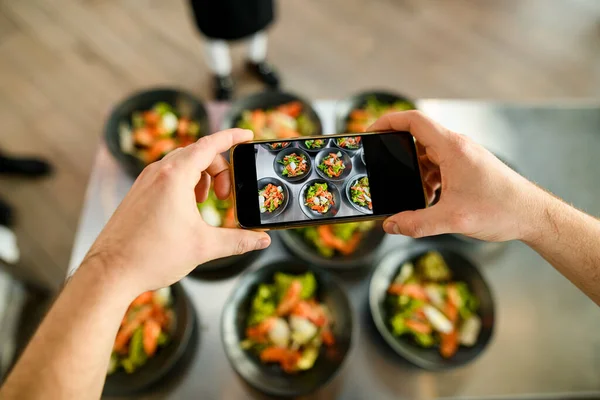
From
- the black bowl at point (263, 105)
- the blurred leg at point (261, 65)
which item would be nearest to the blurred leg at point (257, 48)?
the blurred leg at point (261, 65)

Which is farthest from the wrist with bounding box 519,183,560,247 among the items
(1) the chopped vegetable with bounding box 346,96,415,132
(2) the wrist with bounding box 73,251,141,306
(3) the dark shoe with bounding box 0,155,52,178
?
(3) the dark shoe with bounding box 0,155,52,178

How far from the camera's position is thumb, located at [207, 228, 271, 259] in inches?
34.6

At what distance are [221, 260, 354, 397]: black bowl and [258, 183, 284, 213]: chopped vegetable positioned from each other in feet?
1.13

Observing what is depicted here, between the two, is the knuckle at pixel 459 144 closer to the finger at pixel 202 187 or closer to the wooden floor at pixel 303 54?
the finger at pixel 202 187

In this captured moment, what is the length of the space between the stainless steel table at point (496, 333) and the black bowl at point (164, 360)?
8 cm

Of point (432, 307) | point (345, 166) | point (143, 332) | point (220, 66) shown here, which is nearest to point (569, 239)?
point (432, 307)

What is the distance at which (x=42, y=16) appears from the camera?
265 cm

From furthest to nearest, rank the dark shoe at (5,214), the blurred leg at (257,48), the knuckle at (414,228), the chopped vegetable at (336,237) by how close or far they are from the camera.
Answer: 1. the blurred leg at (257,48)
2. the dark shoe at (5,214)
3. the chopped vegetable at (336,237)
4. the knuckle at (414,228)

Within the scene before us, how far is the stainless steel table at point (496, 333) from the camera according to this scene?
126 cm

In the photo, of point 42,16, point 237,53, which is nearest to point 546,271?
point 237,53

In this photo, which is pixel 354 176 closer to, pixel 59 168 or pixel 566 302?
pixel 566 302

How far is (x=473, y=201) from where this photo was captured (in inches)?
37.5

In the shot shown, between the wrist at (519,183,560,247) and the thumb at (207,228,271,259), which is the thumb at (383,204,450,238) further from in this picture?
the thumb at (207,228,271,259)

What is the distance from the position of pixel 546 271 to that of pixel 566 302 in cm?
13
